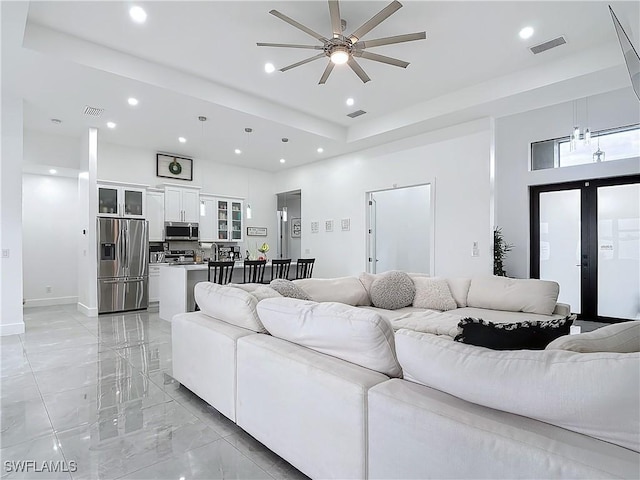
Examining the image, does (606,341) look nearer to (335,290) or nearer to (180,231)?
(335,290)

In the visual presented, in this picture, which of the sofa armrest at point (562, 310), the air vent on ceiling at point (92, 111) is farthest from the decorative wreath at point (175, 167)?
the sofa armrest at point (562, 310)

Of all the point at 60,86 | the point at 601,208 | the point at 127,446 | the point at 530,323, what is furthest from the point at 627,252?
the point at 60,86

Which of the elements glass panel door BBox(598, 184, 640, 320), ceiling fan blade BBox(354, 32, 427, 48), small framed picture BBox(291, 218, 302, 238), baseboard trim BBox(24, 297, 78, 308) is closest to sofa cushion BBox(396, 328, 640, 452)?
ceiling fan blade BBox(354, 32, 427, 48)

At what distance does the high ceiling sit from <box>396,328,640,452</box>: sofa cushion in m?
3.18

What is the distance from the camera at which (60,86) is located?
4.33m

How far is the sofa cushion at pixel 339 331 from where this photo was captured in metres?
1.55

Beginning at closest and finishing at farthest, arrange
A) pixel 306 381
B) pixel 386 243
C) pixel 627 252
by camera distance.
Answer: pixel 306 381, pixel 627 252, pixel 386 243

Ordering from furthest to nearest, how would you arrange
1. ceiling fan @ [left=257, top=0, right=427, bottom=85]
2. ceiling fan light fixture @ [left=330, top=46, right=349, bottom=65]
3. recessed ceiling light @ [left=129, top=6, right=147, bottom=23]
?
ceiling fan light fixture @ [left=330, top=46, right=349, bottom=65], recessed ceiling light @ [left=129, top=6, right=147, bottom=23], ceiling fan @ [left=257, top=0, right=427, bottom=85]

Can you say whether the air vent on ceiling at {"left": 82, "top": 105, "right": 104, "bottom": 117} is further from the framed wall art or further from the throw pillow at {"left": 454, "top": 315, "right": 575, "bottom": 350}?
the throw pillow at {"left": 454, "top": 315, "right": 575, "bottom": 350}

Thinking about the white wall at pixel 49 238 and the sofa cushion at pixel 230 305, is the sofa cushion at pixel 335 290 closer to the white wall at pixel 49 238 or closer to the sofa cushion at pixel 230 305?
the sofa cushion at pixel 230 305

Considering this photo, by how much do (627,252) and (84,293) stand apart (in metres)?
8.87

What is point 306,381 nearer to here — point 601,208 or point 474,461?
point 474,461

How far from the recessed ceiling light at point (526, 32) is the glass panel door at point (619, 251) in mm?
3647

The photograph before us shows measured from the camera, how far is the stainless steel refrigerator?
5969 mm
